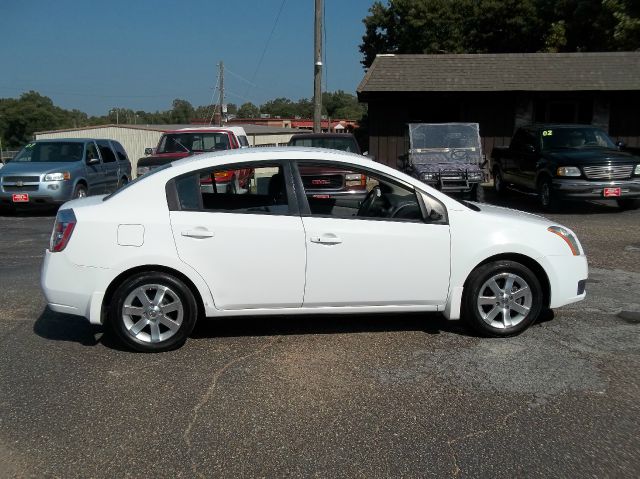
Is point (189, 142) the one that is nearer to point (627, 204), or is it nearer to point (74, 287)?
point (627, 204)

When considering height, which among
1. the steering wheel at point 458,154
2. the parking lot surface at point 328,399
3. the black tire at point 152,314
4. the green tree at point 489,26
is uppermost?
the green tree at point 489,26

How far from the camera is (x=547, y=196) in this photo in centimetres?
1288

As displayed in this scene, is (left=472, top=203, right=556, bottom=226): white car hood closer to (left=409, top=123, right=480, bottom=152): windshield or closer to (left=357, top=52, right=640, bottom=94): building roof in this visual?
(left=409, top=123, right=480, bottom=152): windshield

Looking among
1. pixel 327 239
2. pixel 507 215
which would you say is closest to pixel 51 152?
pixel 327 239

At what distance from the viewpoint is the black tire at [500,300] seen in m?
5.19

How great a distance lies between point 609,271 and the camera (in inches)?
308

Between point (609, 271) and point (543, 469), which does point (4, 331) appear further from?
point (609, 271)

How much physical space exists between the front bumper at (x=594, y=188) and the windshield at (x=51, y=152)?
34.9 feet

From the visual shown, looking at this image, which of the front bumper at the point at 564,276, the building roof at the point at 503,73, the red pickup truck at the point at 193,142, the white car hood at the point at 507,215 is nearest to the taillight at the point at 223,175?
the white car hood at the point at 507,215

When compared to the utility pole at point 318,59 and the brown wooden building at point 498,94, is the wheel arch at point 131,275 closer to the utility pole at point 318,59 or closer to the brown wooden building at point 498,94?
the utility pole at point 318,59

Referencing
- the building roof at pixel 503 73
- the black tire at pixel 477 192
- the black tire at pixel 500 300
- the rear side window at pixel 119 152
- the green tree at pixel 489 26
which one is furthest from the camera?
the green tree at pixel 489 26

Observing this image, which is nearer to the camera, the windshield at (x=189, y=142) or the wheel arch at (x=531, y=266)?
the wheel arch at (x=531, y=266)

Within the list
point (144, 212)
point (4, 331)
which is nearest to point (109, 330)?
point (4, 331)

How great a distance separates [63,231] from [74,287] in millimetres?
445
